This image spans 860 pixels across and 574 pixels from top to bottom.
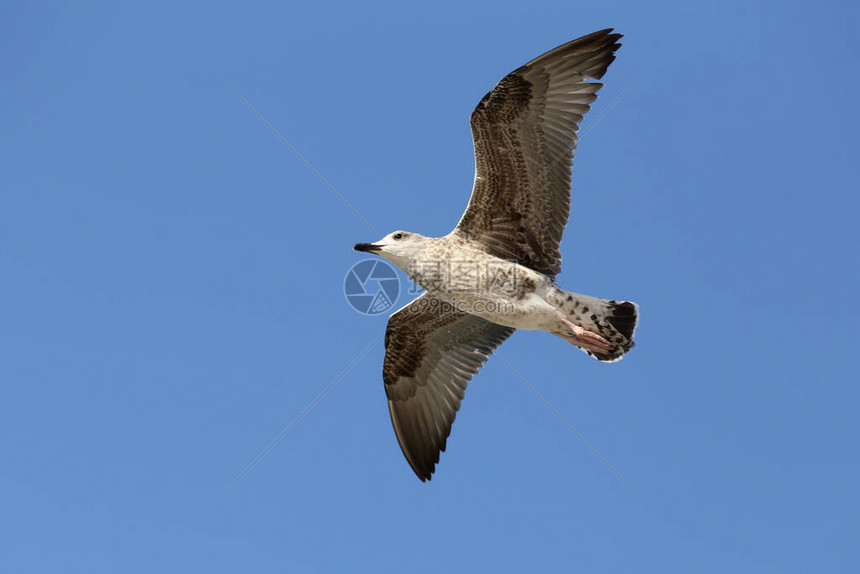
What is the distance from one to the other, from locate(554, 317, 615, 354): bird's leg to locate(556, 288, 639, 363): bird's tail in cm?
9

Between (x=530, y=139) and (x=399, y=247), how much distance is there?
1.74 meters

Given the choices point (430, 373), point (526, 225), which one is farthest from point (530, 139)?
point (430, 373)

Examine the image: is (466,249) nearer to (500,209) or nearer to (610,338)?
(500,209)

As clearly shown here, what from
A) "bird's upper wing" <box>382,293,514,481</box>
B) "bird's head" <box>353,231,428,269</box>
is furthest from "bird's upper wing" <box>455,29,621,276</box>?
"bird's upper wing" <box>382,293,514,481</box>

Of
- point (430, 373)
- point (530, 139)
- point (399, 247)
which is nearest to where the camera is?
point (530, 139)

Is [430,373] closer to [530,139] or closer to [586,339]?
[586,339]

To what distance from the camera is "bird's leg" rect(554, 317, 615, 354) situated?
990 cm

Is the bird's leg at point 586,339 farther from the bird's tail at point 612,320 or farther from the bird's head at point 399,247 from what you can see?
the bird's head at point 399,247

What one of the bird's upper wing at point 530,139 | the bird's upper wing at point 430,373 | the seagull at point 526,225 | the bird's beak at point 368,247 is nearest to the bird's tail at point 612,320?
the seagull at point 526,225

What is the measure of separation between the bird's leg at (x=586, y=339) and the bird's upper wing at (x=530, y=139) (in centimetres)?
107

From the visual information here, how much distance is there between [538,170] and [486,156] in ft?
1.86

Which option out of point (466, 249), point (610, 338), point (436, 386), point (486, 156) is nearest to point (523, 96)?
point (486, 156)

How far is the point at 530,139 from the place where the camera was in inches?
383

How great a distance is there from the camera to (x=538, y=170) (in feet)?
32.1
